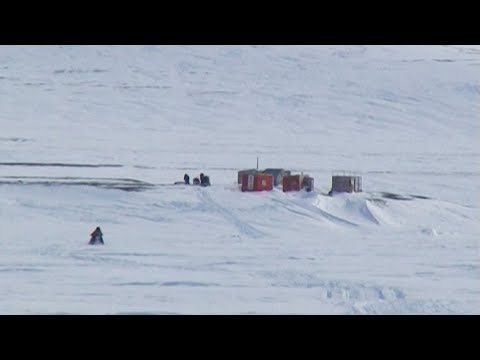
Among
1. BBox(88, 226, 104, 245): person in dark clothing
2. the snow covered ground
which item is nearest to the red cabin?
the snow covered ground

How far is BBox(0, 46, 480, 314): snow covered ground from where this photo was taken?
15.0 feet

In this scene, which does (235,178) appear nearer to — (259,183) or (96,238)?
(259,183)

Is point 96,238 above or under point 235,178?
under

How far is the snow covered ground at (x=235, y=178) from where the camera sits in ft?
15.0

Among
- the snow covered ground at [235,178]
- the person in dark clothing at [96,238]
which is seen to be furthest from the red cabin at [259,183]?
the person in dark clothing at [96,238]

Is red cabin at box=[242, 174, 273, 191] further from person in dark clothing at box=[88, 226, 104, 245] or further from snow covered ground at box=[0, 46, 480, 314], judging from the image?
person in dark clothing at box=[88, 226, 104, 245]

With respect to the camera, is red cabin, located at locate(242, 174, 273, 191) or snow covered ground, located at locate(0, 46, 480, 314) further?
red cabin, located at locate(242, 174, 273, 191)

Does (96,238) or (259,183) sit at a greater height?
(259,183)

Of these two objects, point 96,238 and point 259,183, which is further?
point 259,183

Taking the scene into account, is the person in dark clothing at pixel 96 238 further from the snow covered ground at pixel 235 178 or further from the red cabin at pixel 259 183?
the red cabin at pixel 259 183

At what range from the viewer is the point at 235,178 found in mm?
4758

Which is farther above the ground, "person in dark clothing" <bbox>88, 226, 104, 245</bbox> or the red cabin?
the red cabin

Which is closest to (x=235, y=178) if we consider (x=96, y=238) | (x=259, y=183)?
(x=259, y=183)

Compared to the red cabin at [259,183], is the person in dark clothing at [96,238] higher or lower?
lower
